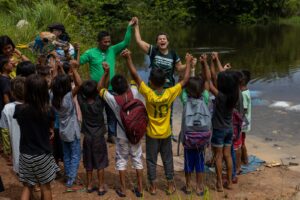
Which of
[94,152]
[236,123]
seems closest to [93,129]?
[94,152]

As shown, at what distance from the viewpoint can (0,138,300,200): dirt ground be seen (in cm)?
471

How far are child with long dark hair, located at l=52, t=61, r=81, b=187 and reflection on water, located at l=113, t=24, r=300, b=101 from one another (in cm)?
702

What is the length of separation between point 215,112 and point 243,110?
58cm

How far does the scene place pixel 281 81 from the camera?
12.7 m

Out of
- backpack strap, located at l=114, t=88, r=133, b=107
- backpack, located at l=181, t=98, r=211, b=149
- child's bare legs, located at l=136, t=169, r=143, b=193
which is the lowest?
child's bare legs, located at l=136, t=169, r=143, b=193

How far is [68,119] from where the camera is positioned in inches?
183

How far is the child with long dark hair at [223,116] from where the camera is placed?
4.62 meters

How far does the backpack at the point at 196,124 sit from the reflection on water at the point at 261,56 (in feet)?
21.0

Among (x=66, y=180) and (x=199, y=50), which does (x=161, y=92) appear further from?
(x=199, y=50)

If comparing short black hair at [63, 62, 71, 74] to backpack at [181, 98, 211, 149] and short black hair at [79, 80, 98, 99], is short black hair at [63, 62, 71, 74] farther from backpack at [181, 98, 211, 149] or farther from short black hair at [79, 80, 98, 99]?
backpack at [181, 98, 211, 149]

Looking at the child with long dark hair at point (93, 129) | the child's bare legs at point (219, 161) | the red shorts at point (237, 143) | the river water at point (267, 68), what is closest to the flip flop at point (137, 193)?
the child with long dark hair at point (93, 129)

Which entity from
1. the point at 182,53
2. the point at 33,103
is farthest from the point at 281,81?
the point at 33,103

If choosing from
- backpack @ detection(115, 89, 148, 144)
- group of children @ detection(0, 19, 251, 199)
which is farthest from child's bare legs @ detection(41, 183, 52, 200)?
backpack @ detection(115, 89, 148, 144)

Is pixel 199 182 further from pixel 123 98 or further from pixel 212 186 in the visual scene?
pixel 123 98
